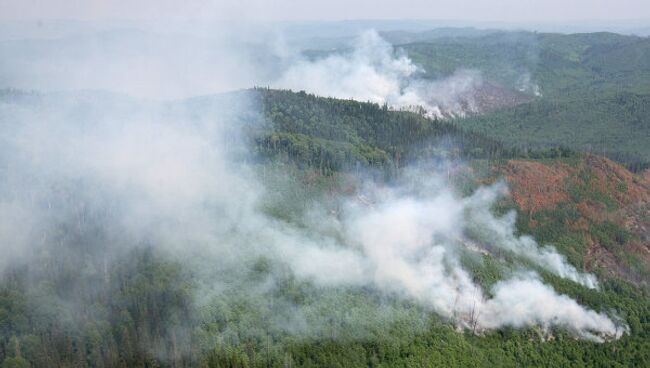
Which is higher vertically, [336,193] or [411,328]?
[336,193]

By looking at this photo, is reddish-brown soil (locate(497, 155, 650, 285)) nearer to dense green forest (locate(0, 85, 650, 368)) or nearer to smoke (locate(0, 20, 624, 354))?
smoke (locate(0, 20, 624, 354))

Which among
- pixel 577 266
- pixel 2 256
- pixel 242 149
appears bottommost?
pixel 577 266

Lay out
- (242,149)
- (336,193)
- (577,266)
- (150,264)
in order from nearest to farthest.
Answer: (150,264), (577,266), (336,193), (242,149)

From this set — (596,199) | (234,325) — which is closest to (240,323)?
(234,325)

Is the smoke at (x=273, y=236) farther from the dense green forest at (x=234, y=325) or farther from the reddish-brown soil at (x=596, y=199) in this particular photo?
the reddish-brown soil at (x=596, y=199)

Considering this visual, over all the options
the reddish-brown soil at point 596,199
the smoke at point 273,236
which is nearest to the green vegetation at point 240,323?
the smoke at point 273,236

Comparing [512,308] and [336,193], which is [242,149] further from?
[512,308]

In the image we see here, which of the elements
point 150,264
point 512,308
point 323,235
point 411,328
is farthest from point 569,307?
point 150,264

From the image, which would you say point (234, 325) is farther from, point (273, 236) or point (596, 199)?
point (596, 199)
